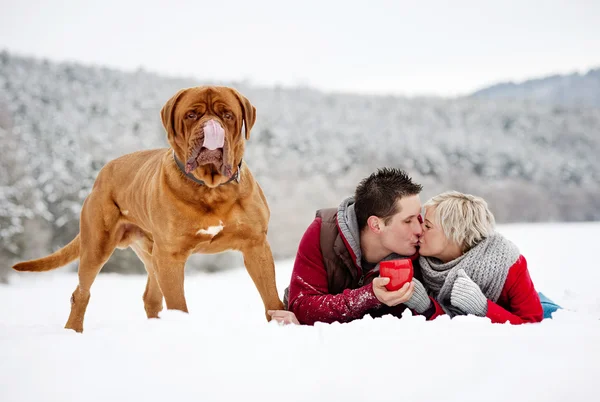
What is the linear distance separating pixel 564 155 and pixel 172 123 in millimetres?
6995

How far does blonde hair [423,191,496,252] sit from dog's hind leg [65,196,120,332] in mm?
1715

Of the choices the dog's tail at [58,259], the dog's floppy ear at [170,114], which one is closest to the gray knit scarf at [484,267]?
the dog's floppy ear at [170,114]

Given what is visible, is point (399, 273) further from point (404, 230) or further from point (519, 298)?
point (519, 298)

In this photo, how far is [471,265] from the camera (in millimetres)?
2666

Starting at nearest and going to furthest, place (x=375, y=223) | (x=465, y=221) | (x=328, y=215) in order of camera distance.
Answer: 1. (x=465, y=221)
2. (x=375, y=223)
3. (x=328, y=215)

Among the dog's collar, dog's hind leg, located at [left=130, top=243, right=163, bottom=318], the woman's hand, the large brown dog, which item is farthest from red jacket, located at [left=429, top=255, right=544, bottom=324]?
dog's hind leg, located at [left=130, top=243, right=163, bottom=318]

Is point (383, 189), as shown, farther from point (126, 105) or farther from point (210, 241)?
point (126, 105)

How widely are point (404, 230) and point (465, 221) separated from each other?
0.29m

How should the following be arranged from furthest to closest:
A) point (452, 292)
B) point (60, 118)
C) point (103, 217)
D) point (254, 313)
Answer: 1. point (60, 118)
2. point (254, 313)
3. point (103, 217)
4. point (452, 292)

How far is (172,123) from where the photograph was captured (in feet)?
8.54

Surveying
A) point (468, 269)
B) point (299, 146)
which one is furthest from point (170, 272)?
point (299, 146)

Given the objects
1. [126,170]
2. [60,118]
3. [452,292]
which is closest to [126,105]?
[60,118]

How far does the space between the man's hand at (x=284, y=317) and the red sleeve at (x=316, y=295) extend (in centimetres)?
8

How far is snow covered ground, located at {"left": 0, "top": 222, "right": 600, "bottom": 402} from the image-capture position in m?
1.64
